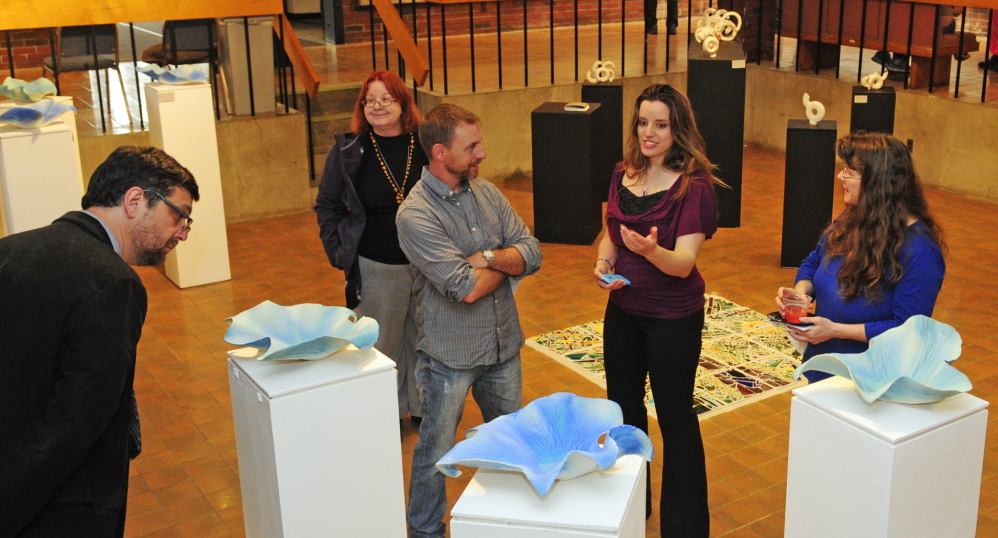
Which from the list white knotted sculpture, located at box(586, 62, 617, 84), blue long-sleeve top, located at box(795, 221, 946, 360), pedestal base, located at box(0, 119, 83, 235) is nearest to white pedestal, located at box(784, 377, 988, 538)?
blue long-sleeve top, located at box(795, 221, 946, 360)

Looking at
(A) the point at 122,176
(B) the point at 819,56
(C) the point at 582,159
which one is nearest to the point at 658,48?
(B) the point at 819,56

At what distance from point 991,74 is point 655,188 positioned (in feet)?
23.5

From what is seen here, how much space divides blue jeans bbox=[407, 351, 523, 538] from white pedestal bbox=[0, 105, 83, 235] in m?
3.11

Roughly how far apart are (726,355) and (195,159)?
3.26 meters

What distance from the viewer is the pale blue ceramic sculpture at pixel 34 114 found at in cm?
528

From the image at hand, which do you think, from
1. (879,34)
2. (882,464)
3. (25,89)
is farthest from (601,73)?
(882,464)

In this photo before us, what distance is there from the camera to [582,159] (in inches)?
259

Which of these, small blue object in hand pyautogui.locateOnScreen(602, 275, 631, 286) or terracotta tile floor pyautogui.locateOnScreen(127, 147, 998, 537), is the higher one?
small blue object in hand pyautogui.locateOnScreen(602, 275, 631, 286)

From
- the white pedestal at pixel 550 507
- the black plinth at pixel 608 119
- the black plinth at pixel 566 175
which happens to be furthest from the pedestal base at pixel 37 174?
the white pedestal at pixel 550 507

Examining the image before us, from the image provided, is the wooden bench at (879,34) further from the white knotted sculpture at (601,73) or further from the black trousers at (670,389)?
the black trousers at (670,389)

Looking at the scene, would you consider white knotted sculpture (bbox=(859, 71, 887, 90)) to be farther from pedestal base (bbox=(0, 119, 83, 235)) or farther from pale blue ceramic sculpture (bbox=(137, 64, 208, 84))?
pedestal base (bbox=(0, 119, 83, 235))

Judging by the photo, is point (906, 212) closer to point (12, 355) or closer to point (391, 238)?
point (391, 238)

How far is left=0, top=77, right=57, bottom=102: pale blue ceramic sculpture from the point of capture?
552cm

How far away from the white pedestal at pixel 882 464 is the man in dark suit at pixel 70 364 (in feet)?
4.93
